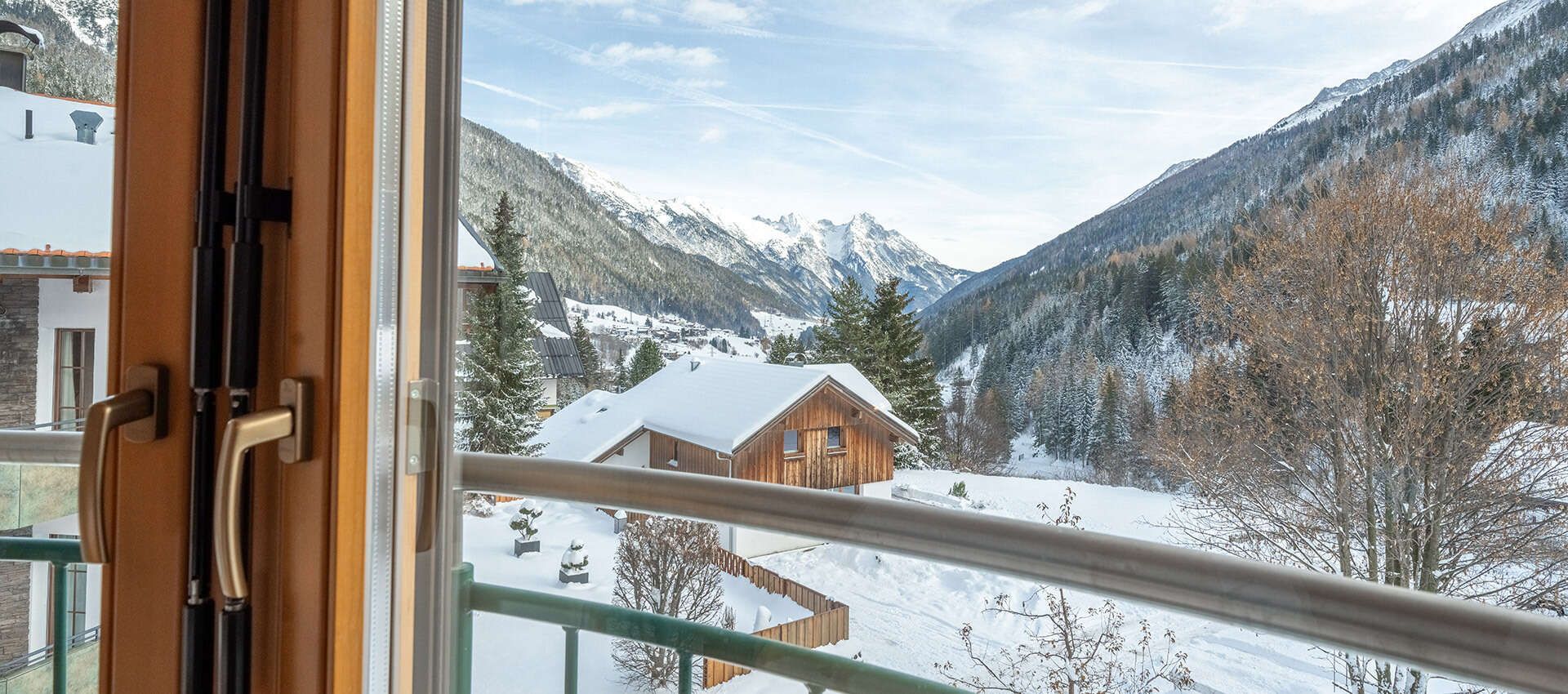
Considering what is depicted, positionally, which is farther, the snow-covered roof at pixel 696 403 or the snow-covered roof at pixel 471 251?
the snow-covered roof at pixel 696 403

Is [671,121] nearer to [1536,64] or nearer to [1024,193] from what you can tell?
[1024,193]

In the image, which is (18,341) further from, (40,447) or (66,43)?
(66,43)

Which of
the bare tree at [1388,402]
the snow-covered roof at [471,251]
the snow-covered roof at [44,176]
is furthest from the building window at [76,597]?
the bare tree at [1388,402]

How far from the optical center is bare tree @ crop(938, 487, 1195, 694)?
1109 millimetres

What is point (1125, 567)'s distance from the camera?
88 cm

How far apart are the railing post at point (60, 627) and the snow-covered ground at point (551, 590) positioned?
0.40m

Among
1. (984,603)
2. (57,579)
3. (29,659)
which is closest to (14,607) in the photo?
(29,659)

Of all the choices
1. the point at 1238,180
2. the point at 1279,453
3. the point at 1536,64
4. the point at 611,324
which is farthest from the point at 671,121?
the point at 1536,64

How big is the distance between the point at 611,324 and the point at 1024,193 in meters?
0.57

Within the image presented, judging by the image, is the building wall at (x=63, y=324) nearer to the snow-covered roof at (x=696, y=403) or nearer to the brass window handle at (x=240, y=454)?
the brass window handle at (x=240, y=454)

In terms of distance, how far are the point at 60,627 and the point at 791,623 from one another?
0.85 metres

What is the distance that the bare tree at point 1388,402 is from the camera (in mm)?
825

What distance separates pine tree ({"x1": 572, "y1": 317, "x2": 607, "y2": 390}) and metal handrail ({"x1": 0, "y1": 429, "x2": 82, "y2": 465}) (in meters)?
0.49

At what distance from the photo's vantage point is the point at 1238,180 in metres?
0.97
